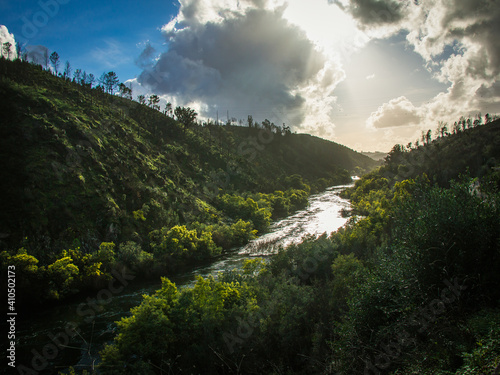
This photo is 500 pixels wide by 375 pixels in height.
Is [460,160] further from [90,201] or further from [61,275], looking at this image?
[61,275]

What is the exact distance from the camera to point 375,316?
1068cm

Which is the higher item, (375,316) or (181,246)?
(181,246)

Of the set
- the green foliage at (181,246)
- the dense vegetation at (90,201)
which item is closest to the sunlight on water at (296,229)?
the dense vegetation at (90,201)

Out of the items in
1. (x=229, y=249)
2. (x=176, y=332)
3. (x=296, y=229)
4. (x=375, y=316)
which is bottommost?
(x=176, y=332)

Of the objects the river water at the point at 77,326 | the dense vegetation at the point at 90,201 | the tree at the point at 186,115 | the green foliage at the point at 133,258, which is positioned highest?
the tree at the point at 186,115

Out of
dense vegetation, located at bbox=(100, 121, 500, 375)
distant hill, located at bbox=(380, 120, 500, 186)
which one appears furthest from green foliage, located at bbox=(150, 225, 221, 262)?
distant hill, located at bbox=(380, 120, 500, 186)

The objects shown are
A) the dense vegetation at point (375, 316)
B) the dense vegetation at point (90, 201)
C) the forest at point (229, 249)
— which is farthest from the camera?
the dense vegetation at point (90, 201)

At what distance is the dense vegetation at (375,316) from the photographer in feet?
26.7

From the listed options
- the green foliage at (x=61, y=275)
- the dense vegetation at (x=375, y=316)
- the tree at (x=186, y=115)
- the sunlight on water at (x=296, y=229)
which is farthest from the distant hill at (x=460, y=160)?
the tree at (x=186, y=115)

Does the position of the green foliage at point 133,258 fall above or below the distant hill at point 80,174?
below

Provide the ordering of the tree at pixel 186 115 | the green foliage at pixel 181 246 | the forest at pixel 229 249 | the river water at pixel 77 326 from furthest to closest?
the tree at pixel 186 115 → the green foliage at pixel 181 246 → the river water at pixel 77 326 → the forest at pixel 229 249

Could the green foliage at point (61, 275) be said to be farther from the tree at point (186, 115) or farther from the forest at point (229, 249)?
the tree at point (186, 115)

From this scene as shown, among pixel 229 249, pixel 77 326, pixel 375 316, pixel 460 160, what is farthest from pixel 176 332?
pixel 460 160

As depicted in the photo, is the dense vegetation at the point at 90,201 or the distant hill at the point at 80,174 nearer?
the dense vegetation at the point at 90,201
